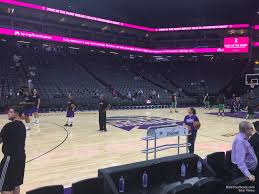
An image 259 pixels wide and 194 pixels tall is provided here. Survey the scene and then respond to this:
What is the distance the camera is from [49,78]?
29.3 m

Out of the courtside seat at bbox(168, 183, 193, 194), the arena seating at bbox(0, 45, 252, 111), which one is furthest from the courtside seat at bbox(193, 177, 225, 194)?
the arena seating at bbox(0, 45, 252, 111)

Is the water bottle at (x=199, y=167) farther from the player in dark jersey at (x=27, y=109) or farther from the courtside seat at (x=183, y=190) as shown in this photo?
the player in dark jersey at (x=27, y=109)

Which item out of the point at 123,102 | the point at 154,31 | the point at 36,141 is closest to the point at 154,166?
the point at 36,141

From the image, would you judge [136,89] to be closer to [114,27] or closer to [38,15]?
[114,27]

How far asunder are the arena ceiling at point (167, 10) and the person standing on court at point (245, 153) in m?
27.5

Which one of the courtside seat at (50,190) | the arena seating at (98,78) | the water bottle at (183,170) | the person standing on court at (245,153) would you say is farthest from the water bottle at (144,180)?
the arena seating at (98,78)

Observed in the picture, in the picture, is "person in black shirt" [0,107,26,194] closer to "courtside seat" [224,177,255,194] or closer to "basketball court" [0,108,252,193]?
"basketball court" [0,108,252,193]

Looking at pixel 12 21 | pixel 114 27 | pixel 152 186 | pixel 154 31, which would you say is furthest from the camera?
pixel 154 31

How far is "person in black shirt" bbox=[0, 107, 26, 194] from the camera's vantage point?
174 inches

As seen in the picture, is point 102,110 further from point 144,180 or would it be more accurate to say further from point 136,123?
point 144,180

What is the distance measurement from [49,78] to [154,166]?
2561 centimetres

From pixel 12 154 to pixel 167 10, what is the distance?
1278 inches

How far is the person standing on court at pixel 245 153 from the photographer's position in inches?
188

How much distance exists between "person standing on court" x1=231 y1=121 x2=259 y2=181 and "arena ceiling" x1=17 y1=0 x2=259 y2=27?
27.5 metres
